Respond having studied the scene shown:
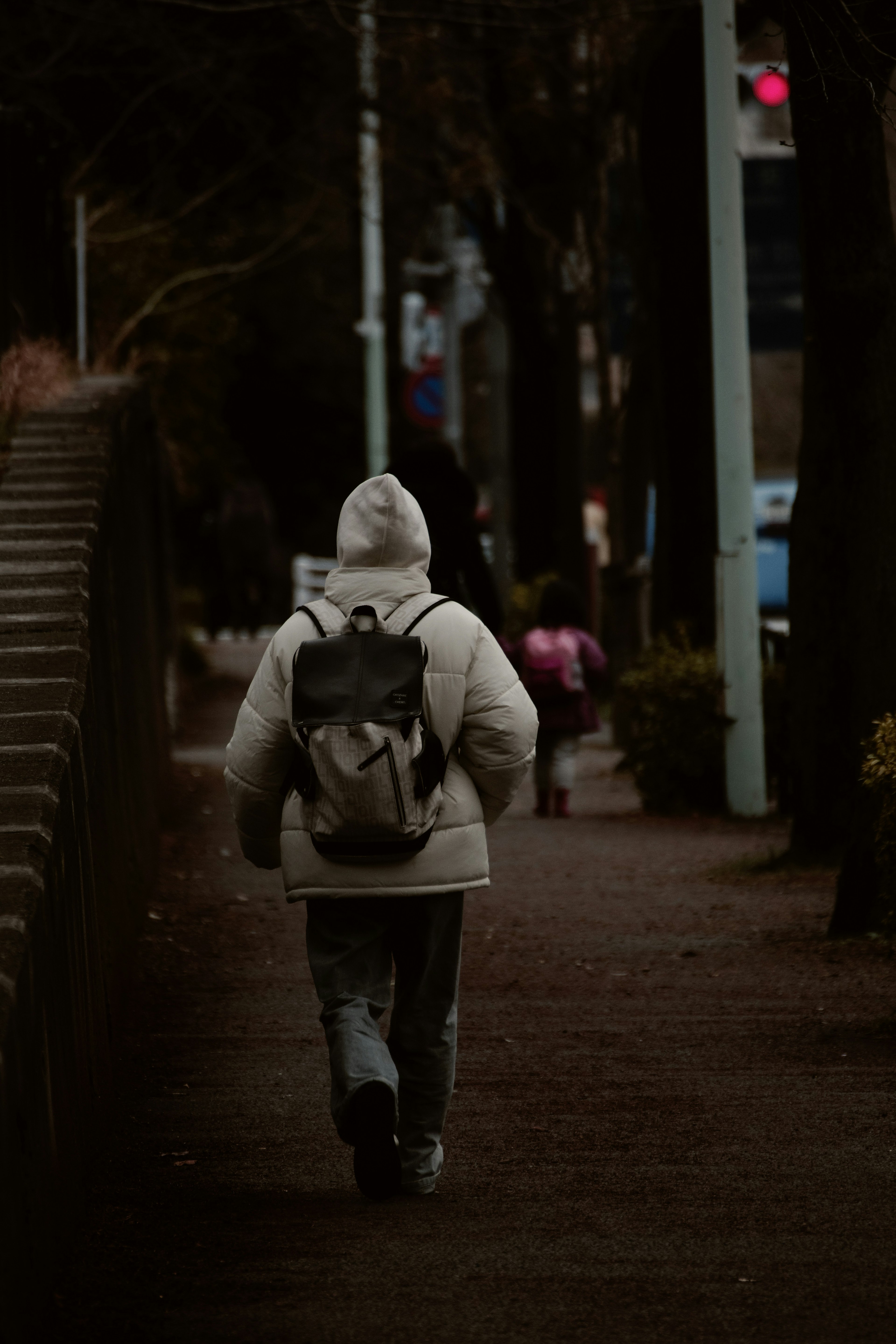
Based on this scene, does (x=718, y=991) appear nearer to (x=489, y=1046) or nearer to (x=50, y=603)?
(x=489, y=1046)

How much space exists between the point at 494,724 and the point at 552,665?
860 centimetres

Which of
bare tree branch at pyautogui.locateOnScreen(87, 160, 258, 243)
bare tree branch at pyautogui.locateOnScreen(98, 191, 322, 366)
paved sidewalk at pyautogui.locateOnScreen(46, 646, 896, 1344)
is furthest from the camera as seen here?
bare tree branch at pyautogui.locateOnScreen(98, 191, 322, 366)

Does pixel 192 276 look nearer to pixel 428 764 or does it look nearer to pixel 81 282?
pixel 81 282

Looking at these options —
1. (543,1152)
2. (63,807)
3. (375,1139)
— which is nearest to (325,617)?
(63,807)

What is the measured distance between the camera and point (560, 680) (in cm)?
1362

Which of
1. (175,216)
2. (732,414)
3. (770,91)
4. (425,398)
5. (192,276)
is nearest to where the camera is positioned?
(732,414)

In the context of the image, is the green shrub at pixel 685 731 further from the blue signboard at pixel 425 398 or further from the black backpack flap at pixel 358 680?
the blue signboard at pixel 425 398

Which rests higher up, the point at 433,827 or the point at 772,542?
the point at 772,542

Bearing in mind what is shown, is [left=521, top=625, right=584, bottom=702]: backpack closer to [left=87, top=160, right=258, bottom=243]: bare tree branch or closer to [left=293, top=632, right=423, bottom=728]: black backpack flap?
[left=87, top=160, right=258, bottom=243]: bare tree branch

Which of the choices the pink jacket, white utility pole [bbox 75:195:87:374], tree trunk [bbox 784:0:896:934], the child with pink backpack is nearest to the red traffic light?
the child with pink backpack

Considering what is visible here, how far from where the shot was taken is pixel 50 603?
6754mm

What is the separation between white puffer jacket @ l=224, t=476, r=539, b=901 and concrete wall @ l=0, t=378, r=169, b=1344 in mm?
500

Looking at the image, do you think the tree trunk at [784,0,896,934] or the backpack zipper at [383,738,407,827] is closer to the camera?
the backpack zipper at [383,738,407,827]

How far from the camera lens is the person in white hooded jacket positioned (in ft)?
16.6
